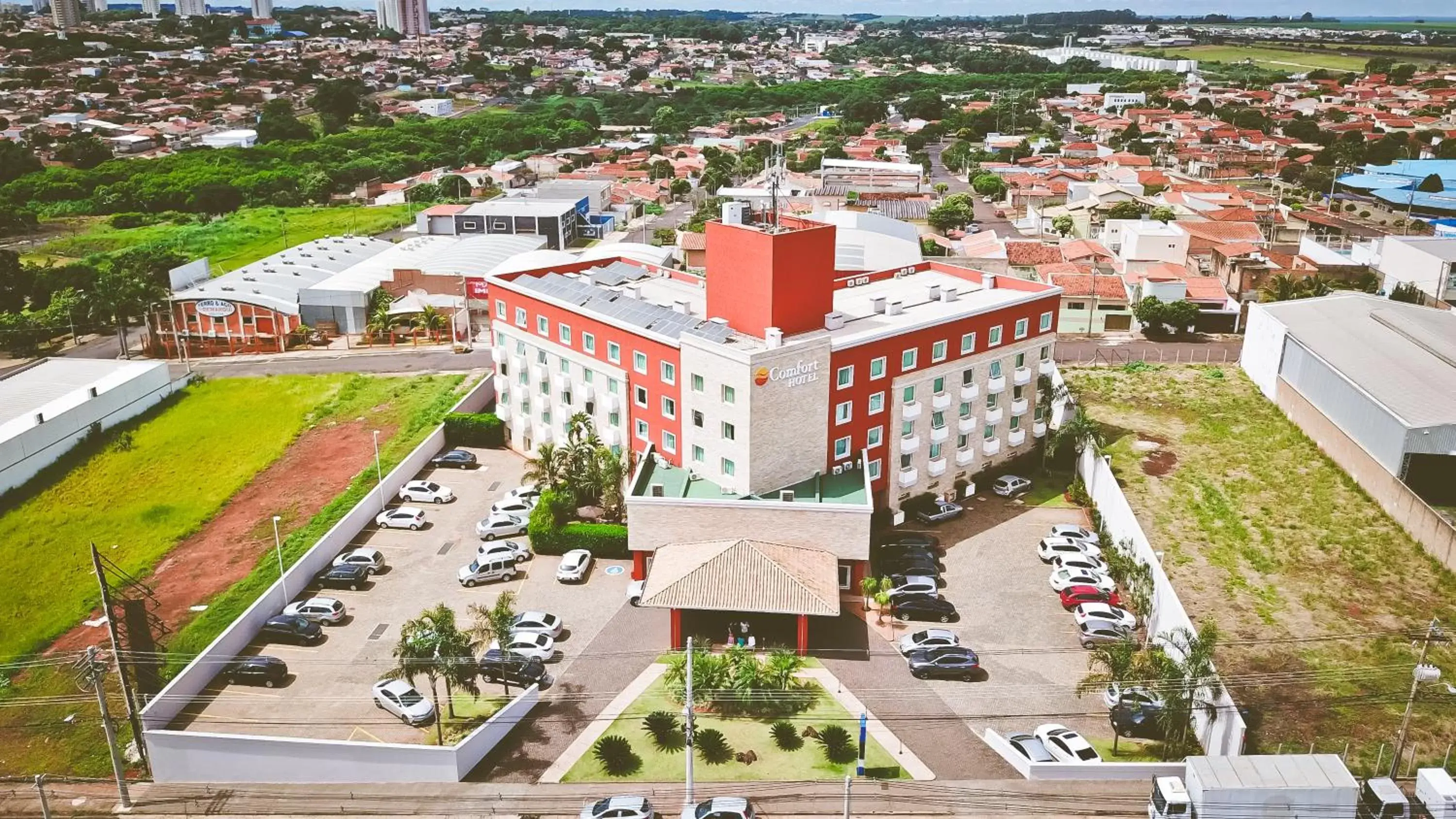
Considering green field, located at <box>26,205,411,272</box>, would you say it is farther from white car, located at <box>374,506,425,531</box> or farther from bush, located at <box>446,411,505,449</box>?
white car, located at <box>374,506,425,531</box>

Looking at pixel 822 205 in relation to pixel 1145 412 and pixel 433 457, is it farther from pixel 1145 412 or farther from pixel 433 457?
pixel 433 457

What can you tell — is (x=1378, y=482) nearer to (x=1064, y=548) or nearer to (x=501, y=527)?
(x=1064, y=548)

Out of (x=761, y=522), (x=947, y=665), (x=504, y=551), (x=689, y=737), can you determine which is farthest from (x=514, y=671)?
(x=947, y=665)

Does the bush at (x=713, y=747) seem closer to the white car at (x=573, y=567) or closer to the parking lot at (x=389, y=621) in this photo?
the parking lot at (x=389, y=621)

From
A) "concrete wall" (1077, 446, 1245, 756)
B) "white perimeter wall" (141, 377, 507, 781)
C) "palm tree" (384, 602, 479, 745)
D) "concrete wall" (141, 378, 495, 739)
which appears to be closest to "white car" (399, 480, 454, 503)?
"concrete wall" (141, 378, 495, 739)

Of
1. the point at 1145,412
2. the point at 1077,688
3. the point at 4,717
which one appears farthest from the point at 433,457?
the point at 1145,412
